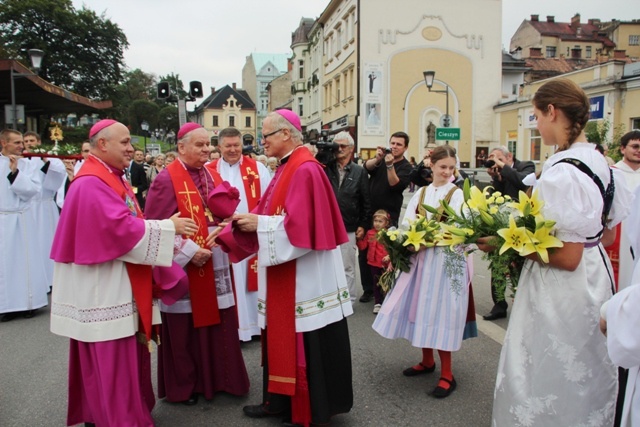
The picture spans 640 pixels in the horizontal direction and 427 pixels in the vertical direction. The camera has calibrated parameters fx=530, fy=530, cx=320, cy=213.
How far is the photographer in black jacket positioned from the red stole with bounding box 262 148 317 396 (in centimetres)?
312

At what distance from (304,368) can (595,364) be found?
1.70 meters

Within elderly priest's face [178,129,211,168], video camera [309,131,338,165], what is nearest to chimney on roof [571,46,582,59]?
video camera [309,131,338,165]

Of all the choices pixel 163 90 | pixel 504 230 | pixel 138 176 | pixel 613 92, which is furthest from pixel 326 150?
pixel 613 92

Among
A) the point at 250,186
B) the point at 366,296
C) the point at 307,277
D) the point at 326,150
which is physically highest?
the point at 326,150

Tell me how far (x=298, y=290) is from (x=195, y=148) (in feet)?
5.04

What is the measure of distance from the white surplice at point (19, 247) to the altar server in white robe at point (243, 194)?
2780 mm

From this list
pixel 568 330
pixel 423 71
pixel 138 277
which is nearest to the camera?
pixel 568 330

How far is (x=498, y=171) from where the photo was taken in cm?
551

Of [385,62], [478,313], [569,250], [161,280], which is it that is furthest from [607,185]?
[385,62]

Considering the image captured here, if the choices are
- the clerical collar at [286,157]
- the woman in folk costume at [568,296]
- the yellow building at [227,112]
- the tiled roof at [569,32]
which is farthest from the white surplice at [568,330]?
the yellow building at [227,112]

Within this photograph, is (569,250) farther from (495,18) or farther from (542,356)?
(495,18)

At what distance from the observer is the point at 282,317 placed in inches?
137

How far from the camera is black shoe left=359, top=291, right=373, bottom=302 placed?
282 inches

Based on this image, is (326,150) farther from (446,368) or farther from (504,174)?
(446,368)
